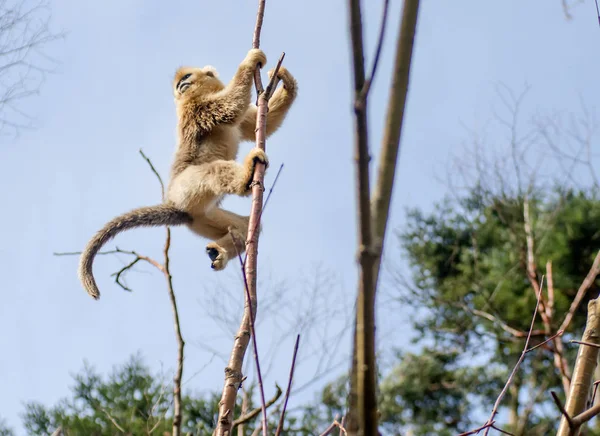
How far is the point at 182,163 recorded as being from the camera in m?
5.74

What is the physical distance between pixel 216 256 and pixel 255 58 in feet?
4.16

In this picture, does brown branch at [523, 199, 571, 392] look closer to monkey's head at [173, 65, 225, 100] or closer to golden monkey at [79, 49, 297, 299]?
golden monkey at [79, 49, 297, 299]

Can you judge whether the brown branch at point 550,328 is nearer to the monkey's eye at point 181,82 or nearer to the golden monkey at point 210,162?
the golden monkey at point 210,162

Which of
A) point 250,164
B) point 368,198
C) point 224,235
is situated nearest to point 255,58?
point 250,164

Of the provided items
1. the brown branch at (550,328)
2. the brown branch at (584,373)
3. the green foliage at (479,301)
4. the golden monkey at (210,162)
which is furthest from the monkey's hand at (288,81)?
the green foliage at (479,301)

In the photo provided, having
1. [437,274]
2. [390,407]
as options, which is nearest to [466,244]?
[437,274]

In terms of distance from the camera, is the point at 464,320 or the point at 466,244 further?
the point at 466,244

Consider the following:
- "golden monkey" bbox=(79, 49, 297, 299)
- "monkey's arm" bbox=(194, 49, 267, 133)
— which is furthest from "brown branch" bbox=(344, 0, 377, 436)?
"monkey's arm" bbox=(194, 49, 267, 133)

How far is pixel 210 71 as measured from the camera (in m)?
6.50

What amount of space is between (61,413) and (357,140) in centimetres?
1706

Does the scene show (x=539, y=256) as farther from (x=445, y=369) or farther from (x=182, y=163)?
(x=182, y=163)

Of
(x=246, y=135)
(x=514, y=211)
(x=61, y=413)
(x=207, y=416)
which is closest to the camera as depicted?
(x=246, y=135)

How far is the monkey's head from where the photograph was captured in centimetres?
622

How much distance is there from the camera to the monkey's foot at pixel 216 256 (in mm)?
4934
